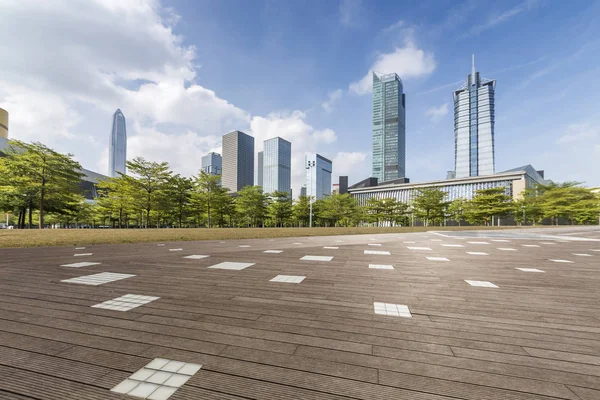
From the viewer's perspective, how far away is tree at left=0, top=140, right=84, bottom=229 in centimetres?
2098

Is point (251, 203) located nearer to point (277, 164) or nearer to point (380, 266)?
point (380, 266)

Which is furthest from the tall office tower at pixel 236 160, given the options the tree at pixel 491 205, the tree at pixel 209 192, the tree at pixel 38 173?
the tree at pixel 491 205

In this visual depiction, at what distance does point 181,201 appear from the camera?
1326 inches

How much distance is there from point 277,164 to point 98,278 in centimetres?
13040

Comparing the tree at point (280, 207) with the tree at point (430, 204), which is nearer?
the tree at point (430, 204)

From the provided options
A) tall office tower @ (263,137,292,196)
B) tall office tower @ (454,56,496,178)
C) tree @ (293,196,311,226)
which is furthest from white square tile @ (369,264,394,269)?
tall office tower @ (454,56,496,178)

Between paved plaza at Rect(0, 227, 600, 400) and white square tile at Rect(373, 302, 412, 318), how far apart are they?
0.5 inches

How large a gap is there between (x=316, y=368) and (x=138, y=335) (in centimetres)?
150

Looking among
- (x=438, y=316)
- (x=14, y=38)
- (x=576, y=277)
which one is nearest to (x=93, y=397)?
(x=438, y=316)

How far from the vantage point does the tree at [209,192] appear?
34.4 m

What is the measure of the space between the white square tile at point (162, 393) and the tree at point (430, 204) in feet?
164

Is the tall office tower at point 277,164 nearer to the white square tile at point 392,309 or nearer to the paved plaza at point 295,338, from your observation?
the paved plaza at point 295,338

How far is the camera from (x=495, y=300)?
298 cm

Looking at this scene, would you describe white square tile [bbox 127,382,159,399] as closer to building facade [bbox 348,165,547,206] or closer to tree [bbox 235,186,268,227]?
tree [bbox 235,186,268,227]
